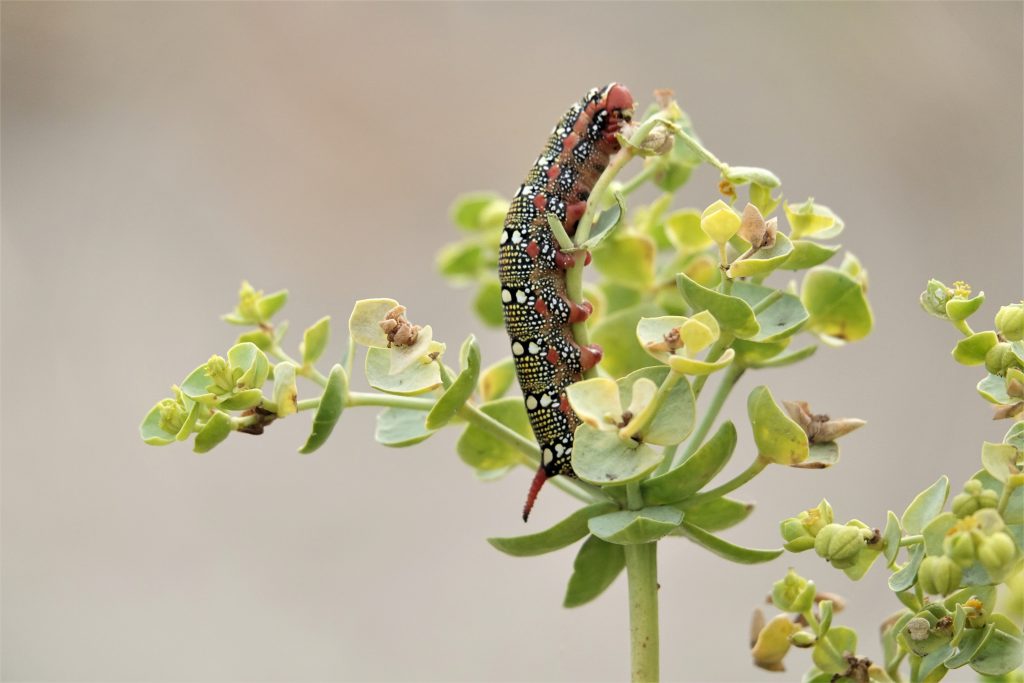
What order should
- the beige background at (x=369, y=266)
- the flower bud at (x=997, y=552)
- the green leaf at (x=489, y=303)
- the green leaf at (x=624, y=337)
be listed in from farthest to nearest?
1. the beige background at (x=369, y=266)
2. the green leaf at (x=489, y=303)
3. the green leaf at (x=624, y=337)
4. the flower bud at (x=997, y=552)

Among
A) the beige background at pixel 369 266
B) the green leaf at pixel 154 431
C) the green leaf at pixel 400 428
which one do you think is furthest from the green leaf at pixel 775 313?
the beige background at pixel 369 266

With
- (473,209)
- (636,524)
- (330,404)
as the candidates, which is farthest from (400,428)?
(473,209)

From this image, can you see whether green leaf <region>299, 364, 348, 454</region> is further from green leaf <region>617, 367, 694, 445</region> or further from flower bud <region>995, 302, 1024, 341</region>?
flower bud <region>995, 302, 1024, 341</region>

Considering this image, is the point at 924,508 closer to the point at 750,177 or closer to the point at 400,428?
the point at 750,177

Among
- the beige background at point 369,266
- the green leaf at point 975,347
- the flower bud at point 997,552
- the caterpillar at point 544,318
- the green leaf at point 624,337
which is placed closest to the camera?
the flower bud at point 997,552

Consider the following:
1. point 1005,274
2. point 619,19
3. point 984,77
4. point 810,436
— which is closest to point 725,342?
point 810,436

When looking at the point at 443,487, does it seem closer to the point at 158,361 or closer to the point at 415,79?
the point at 158,361

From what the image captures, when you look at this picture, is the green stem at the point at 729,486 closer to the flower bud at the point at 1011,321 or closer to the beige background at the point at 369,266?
the flower bud at the point at 1011,321
